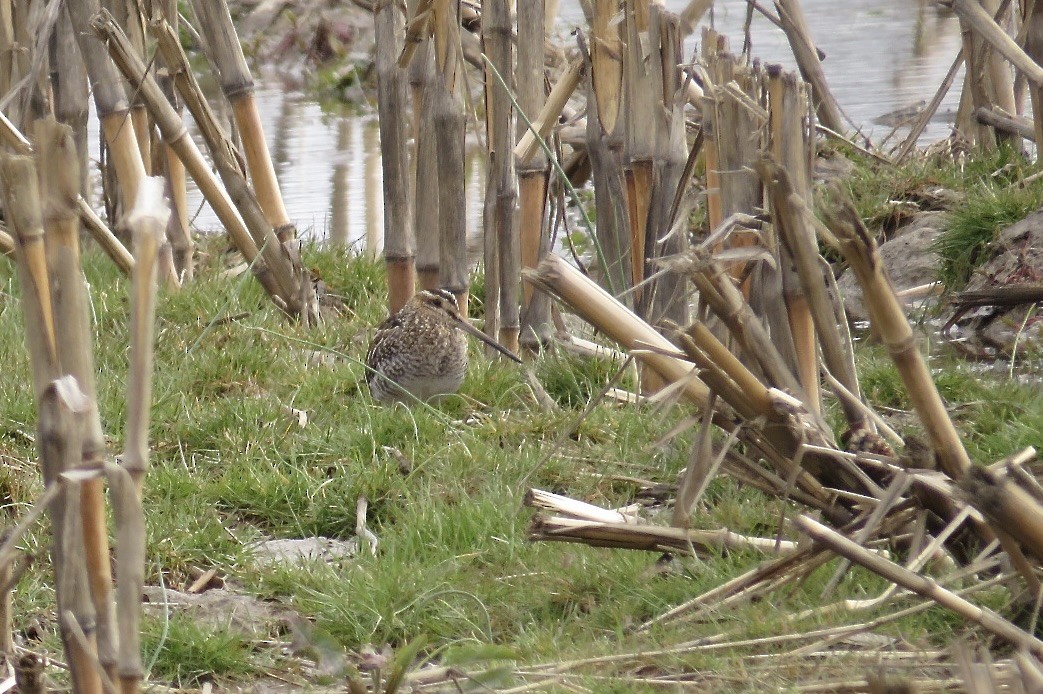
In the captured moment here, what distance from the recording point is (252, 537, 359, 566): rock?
370cm

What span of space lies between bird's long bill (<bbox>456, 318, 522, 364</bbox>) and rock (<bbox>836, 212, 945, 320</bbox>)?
183 cm

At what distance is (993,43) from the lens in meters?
5.05

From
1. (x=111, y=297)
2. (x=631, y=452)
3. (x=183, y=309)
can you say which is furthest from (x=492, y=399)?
(x=111, y=297)

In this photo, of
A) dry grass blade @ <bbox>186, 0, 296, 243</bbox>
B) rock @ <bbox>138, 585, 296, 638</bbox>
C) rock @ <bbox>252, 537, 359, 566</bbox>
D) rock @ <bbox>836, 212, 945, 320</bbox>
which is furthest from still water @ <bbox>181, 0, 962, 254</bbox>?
rock @ <bbox>138, 585, 296, 638</bbox>

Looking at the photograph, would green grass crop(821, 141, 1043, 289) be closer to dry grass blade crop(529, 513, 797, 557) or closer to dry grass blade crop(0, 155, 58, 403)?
dry grass blade crop(529, 513, 797, 557)

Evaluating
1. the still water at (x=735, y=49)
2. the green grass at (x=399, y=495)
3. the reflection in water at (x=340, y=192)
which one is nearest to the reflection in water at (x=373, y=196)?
the still water at (x=735, y=49)

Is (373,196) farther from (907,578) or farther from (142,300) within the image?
(142,300)

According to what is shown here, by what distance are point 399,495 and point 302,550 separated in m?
0.34

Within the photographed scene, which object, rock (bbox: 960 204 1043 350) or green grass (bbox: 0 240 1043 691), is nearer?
green grass (bbox: 0 240 1043 691)

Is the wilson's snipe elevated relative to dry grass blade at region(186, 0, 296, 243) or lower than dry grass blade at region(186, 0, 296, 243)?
lower

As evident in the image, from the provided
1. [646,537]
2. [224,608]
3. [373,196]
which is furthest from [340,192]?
[646,537]

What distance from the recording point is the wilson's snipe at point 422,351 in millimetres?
4660

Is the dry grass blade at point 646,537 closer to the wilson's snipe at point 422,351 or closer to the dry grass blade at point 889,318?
the dry grass blade at point 889,318

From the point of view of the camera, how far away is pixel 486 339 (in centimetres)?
491
